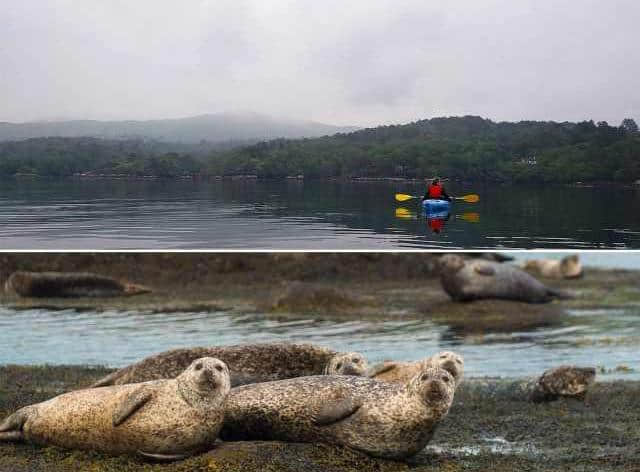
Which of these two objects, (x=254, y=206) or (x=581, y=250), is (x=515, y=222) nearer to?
(x=581, y=250)

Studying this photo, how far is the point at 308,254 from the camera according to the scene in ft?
65.4

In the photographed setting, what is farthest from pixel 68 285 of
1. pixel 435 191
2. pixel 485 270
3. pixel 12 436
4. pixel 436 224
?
pixel 12 436

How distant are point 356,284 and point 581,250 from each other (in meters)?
5.16

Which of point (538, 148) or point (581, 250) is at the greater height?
point (538, 148)

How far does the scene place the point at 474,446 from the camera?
28.0ft

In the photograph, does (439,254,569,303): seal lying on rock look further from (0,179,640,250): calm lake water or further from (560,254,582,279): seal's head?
(0,179,640,250): calm lake water

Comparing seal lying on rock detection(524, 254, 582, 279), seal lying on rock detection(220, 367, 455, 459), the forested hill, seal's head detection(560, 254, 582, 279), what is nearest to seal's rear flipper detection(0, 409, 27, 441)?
seal lying on rock detection(220, 367, 455, 459)

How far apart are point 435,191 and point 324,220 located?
91.1 inches

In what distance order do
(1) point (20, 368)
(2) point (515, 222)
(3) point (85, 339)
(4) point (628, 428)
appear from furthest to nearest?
1. (2) point (515, 222)
2. (3) point (85, 339)
3. (1) point (20, 368)
4. (4) point (628, 428)

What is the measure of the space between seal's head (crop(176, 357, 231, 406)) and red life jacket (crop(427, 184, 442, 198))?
9.36 metres

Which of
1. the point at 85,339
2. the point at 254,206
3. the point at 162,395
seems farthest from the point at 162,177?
the point at 162,395

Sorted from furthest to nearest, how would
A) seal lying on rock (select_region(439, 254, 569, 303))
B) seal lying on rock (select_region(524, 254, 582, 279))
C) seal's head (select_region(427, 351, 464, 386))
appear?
seal lying on rock (select_region(524, 254, 582, 279))
seal lying on rock (select_region(439, 254, 569, 303))
seal's head (select_region(427, 351, 464, 386))

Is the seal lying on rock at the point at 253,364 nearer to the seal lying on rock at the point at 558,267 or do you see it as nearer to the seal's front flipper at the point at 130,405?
the seal's front flipper at the point at 130,405

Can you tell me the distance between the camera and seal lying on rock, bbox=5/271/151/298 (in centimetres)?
1827
